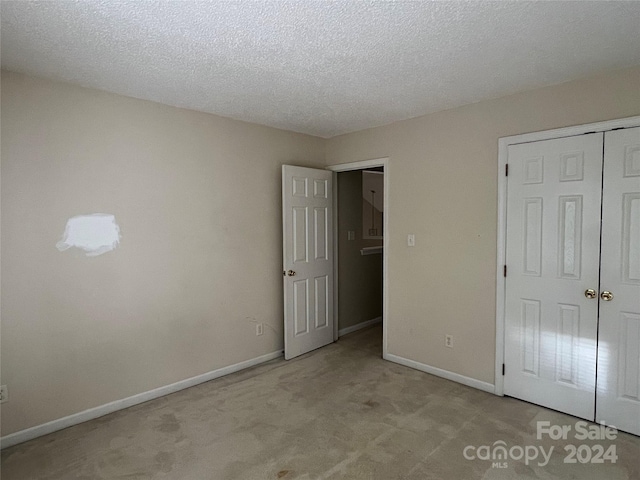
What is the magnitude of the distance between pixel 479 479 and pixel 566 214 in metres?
1.85

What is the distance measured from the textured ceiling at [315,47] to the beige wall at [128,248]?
309 millimetres

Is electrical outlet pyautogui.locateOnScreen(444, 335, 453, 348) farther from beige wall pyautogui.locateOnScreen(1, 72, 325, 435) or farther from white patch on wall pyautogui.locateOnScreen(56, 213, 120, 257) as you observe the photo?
white patch on wall pyautogui.locateOnScreen(56, 213, 120, 257)

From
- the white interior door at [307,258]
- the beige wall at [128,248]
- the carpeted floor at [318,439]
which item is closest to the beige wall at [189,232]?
the beige wall at [128,248]

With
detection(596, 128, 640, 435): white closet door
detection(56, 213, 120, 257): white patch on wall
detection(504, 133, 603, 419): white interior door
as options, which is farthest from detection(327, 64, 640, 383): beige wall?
detection(56, 213, 120, 257): white patch on wall

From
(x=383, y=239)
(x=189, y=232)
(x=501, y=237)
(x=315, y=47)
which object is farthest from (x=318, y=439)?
(x=315, y=47)

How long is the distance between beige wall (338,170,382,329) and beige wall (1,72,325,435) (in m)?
1.06

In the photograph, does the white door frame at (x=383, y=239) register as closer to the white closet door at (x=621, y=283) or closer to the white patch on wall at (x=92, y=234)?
the white closet door at (x=621, y=283)

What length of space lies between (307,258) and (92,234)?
2.06 meters

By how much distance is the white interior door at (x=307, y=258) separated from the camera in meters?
3.88

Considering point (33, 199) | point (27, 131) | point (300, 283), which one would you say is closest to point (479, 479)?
point (300, 283)

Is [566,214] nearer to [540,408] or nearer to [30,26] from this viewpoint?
[540,408]

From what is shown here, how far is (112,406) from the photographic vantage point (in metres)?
2.83

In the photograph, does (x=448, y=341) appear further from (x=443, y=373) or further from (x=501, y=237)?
(x=501, y=237)

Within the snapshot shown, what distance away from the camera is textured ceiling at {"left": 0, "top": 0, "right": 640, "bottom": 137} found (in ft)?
5.68
